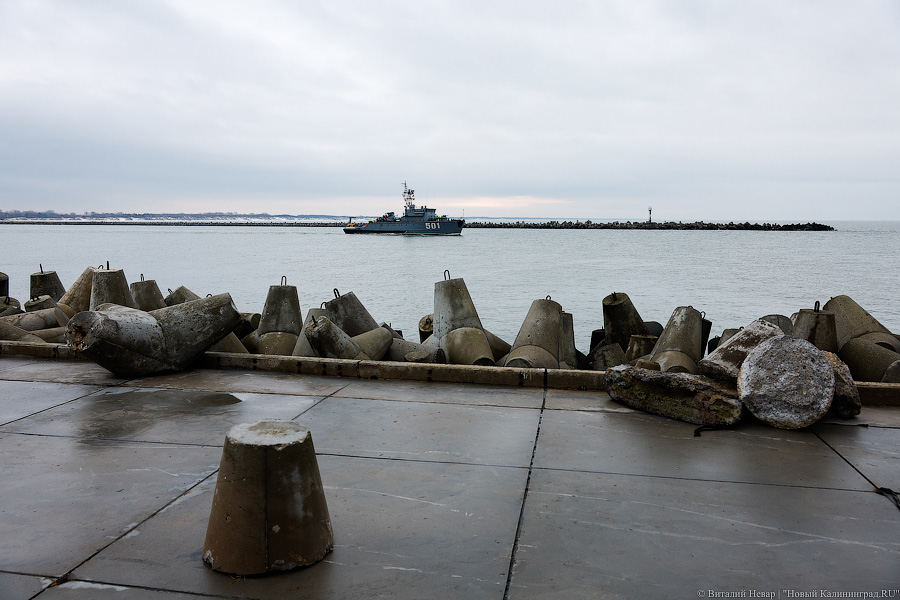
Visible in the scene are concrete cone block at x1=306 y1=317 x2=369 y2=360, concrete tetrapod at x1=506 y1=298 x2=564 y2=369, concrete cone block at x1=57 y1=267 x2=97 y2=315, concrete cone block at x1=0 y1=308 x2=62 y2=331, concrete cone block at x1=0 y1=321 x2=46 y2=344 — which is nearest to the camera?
concrete cone block at x1=306 y1=317 x2=369 y2=360

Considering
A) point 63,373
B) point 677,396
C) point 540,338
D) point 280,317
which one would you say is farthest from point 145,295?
point 677,396

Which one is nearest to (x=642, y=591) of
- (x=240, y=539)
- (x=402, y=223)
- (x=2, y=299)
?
(x=240, y=539)

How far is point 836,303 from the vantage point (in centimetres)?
1054

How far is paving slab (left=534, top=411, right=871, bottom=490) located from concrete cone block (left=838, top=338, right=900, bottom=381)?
4.90m

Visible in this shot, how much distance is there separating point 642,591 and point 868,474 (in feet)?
8.26

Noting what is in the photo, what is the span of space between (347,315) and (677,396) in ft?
20.1

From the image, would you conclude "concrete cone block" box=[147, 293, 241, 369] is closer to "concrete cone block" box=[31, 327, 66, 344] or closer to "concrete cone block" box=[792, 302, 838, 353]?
"concrete cone block" box=[31, 327, 66, 344]

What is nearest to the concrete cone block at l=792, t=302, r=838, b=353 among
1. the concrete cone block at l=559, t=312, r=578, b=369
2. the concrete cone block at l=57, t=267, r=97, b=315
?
the concrete cone block at l=559, t=312, r=578, b=369

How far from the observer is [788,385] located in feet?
17.7

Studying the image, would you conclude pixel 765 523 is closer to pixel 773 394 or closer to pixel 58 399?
pixel 773 394

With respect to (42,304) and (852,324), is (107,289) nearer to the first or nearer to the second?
(42,304)

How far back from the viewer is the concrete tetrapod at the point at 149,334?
22.2 ft

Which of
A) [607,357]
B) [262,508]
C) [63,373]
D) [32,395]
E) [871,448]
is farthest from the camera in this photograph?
[607,357]

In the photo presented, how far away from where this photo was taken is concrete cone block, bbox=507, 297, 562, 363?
9.25 m
